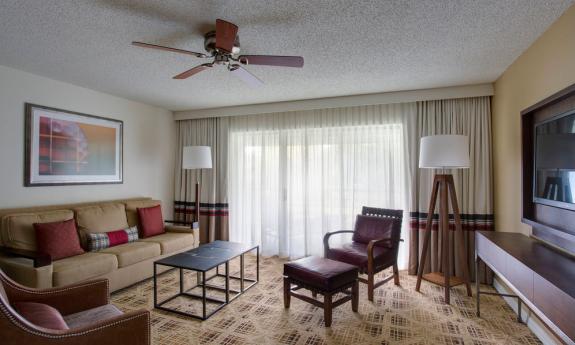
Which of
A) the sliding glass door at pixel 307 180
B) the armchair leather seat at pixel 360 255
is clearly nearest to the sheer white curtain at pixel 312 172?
the sliding glass door at pixel 307 180

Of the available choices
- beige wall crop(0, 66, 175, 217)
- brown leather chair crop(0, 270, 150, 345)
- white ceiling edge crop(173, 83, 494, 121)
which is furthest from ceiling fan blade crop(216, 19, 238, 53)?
beige wall crop(0, 66, 175, 217)

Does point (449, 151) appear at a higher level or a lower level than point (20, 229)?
higher

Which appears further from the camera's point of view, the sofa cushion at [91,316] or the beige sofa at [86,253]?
the beige sofa at [86,253]

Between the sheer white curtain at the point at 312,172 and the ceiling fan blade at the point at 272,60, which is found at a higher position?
the ceiling fan blade at the point at 272,60

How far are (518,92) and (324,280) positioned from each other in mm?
2632

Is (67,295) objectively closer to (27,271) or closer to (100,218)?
(27,271)

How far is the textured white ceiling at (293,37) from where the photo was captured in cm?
206

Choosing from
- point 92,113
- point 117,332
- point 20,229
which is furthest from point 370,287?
point 92,113

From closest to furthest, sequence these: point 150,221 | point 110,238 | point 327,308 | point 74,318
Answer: point 74,318, point 327,308, point 110,238, point 150,221

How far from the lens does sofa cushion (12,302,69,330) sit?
64.8 inches

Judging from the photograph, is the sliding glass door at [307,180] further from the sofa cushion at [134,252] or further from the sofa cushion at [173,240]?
the sofa cushion at [134,252]

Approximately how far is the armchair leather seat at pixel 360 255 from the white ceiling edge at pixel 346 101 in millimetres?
2014

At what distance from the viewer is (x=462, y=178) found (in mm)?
3842

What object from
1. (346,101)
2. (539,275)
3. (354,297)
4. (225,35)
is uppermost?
(346,101)
